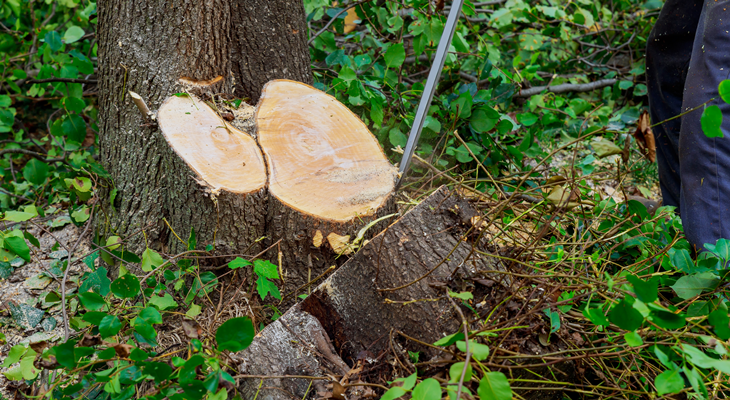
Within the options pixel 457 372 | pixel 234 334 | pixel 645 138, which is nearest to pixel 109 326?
pixel 234 334

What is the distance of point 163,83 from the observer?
152 centimetres

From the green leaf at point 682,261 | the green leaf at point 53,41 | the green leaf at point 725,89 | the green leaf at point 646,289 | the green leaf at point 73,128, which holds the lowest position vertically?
the green leaf at point 73,128

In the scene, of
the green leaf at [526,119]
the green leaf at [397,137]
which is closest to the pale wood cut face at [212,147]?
the green leaf at [397,137]

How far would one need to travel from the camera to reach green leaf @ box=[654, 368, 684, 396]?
2.49 feet

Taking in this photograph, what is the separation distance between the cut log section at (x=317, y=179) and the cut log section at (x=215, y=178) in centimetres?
5

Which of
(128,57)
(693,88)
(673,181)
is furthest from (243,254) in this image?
(673,181)

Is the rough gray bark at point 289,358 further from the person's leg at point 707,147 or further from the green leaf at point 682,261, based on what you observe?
the person's leg at point 707,147

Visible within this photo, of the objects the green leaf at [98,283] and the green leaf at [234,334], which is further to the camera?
the green leaf at [98,283]

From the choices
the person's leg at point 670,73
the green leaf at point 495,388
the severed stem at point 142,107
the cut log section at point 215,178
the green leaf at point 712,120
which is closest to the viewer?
the green leaf at point 495,388

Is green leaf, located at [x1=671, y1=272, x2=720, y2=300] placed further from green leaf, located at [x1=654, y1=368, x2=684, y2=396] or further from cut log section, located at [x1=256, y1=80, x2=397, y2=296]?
cut log section, located at [x1=256, y1=80, x2=397, y2=296]

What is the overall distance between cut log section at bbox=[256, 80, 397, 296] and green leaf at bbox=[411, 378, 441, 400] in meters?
0.64

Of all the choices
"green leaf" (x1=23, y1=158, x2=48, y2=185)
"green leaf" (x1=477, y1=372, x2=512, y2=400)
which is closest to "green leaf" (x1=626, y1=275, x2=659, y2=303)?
"green leaf" (x1=477, y1=372, x2=512, y2=400)

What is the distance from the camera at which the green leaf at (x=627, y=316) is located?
0.78 meters

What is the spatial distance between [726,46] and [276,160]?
4.97ft
